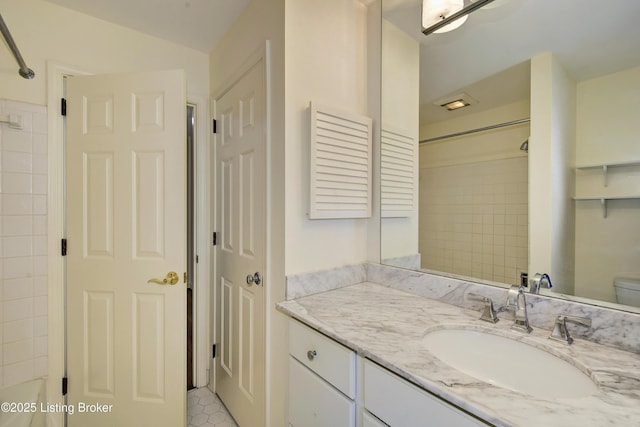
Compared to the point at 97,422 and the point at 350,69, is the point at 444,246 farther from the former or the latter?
the point at 97,422

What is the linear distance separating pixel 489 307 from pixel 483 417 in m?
0.54

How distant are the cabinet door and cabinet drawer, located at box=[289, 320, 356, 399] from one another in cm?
3

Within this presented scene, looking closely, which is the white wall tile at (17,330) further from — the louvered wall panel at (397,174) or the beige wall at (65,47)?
the louvered wall panel at (397,174)

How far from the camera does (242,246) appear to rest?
1.56 m

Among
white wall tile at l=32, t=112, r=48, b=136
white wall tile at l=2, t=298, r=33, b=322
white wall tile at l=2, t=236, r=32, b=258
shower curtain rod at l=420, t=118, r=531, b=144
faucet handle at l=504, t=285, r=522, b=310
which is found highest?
white wall tile at l=32, t=112, r=48, b=136

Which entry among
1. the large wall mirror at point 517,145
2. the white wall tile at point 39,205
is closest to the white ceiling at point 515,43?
the large wall mirror at point 517,145

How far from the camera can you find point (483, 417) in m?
0.54

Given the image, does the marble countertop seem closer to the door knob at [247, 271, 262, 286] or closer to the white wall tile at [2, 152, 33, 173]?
the door knob at [247, 271, 262, 286]

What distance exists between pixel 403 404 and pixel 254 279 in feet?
2.95

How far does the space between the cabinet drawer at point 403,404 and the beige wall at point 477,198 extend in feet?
2.11

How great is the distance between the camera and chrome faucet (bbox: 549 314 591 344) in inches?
32.2

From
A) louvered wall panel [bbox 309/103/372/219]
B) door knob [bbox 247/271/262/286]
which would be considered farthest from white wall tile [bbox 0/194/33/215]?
louvered wall panel [bbox 309/103/372/219]

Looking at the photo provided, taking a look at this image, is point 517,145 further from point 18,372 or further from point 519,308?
point 18,372

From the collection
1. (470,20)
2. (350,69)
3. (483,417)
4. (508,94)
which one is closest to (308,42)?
(350,69)
